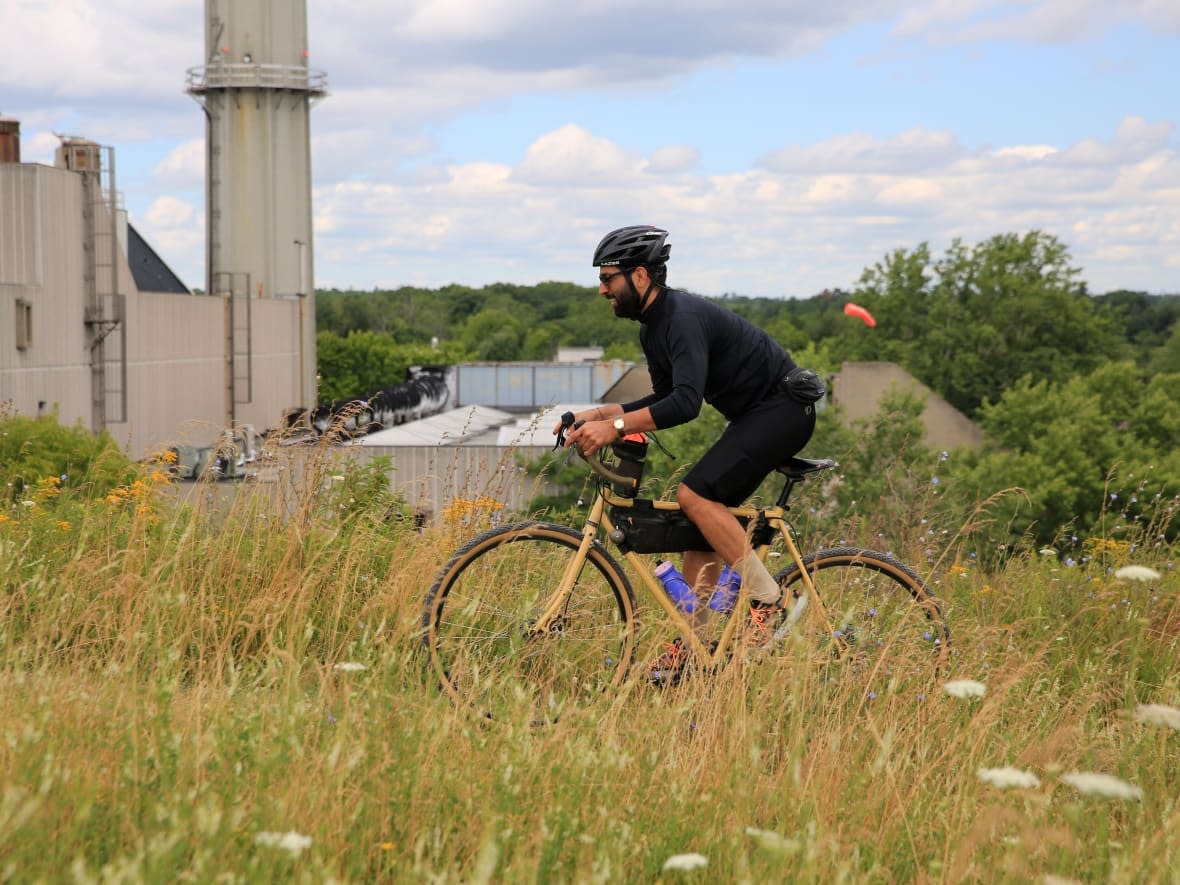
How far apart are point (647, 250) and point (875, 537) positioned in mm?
3955

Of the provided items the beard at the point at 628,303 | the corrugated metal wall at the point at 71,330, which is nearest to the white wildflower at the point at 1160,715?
the beard at the point at 628,303

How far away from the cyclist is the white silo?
2474 inches

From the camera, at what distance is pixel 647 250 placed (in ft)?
17.5

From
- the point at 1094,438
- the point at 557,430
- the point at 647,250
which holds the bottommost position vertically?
the point at 1094,438

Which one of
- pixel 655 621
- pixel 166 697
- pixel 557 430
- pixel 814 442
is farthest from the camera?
pixel 814 442

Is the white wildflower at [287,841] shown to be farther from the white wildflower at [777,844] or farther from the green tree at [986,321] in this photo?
the green tree at [986,321]

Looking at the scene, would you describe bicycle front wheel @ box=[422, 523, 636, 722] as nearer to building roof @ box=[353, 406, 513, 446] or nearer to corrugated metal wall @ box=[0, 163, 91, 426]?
building roof @ box=[353, 406, 513, 446]

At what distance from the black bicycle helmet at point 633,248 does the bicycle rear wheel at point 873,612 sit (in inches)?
54.7

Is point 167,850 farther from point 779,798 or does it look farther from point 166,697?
point 779,798

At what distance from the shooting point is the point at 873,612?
5.47 meters

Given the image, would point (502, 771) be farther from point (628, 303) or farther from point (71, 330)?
point (71, 330)

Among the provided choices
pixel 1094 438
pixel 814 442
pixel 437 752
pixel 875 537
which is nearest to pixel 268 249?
pixel 814 442

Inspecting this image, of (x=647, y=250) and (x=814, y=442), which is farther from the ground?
(x=647, y=250)

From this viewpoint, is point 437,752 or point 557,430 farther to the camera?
point 557,430
